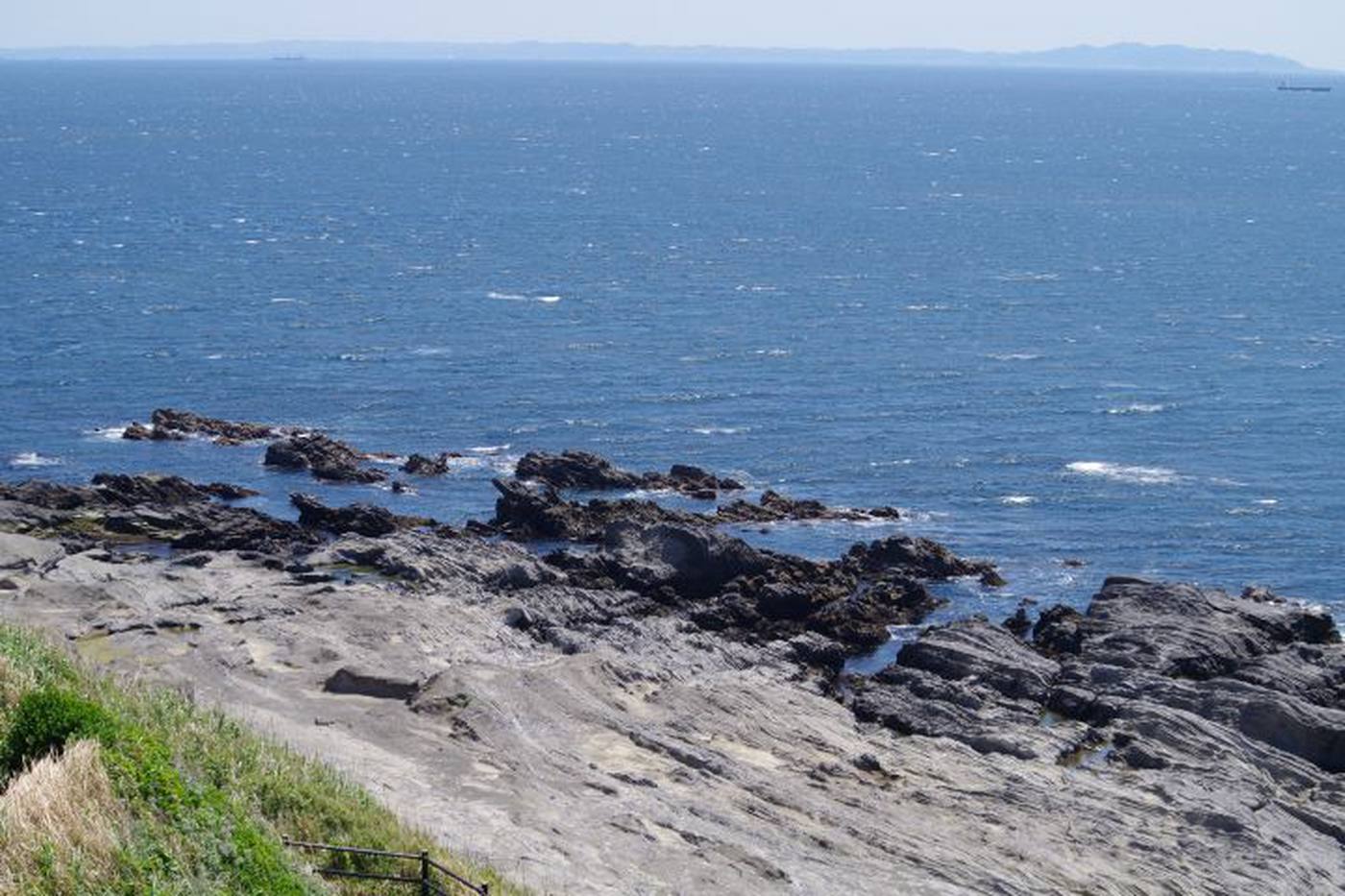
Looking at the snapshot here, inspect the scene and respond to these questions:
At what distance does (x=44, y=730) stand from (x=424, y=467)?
203ft

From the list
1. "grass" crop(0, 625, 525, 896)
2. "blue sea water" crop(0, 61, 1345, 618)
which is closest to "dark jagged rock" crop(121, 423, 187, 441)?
"blue sea water" crop(0, 61, 1345, 618)

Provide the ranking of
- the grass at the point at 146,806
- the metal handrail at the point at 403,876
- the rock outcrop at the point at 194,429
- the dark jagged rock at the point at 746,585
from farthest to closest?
the rock outcrop at the point at 194,429
the dark jagged rock at the point at 746,585
the metal handrail at the point at 403,876
the grass at the point at 146,806

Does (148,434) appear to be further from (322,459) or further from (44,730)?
(44,730)

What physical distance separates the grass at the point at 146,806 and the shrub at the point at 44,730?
23 millimetres

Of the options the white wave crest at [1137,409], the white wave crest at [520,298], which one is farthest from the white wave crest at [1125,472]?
the white wave crest at [520,298]

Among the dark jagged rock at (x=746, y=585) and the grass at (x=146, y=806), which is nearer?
the grass at (x=146, y=806)

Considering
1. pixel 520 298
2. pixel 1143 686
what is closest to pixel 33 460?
pixel 520 298

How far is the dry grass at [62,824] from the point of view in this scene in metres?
28.1

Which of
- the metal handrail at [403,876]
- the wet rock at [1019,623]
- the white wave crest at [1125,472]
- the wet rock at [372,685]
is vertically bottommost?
the wet rock at [1019,623]

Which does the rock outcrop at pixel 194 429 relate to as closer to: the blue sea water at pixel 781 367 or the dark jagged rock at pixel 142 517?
the blue sea water at pixel 781 367

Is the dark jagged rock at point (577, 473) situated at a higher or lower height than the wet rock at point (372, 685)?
lower

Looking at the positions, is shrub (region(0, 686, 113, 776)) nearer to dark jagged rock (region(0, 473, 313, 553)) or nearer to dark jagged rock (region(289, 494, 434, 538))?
dark jagged rock (region(0, 473, 313, 553))

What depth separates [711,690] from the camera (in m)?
61.0

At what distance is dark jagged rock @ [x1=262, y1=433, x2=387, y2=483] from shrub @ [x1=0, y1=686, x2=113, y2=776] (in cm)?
5949
